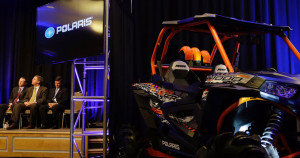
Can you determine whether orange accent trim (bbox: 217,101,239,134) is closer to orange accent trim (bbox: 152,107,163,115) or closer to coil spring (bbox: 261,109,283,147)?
coil spring (bbox: 261,109,283,147)

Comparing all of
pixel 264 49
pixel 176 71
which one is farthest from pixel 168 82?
pixel 264 49

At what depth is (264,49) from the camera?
17.8ft

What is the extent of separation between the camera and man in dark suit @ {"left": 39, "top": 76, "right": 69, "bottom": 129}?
632 centimetres

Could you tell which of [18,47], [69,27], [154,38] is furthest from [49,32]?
[18,47]

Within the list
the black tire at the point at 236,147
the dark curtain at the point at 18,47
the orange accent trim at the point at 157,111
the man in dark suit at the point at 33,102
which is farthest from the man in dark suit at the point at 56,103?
the black tire at the point at 236,147

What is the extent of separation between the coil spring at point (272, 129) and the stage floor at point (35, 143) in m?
3.78

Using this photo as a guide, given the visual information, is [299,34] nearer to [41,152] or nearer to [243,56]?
[243,56]

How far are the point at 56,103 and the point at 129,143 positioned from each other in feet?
11.4

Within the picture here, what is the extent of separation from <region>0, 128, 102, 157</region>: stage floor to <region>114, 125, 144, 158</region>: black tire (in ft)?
5.37

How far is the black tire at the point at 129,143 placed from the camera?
3.54m

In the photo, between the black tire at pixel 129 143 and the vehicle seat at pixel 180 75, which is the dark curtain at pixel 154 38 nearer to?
the black tire at pixel 129 143

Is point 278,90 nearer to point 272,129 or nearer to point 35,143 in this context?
point 272,129

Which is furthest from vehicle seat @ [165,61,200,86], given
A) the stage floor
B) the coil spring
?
the stage floor

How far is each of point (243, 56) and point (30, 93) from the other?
16.3 ft
